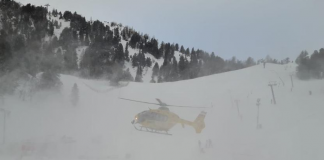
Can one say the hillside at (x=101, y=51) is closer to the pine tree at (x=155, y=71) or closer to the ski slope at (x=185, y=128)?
the pine tree at (x=155, y=71)

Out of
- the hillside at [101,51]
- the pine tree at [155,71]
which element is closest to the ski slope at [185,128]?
the hillside at [101,51]

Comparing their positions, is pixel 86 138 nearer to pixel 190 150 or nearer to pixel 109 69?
pixel 190 150

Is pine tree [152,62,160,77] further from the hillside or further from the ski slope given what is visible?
the ski slope

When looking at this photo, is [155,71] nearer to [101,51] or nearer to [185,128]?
[101,51]

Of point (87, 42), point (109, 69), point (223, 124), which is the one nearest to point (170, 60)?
point (87, 42)

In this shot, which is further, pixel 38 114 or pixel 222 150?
pixel 38 114

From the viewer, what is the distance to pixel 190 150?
1318 cm

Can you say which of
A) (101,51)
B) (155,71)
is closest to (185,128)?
(101,51)

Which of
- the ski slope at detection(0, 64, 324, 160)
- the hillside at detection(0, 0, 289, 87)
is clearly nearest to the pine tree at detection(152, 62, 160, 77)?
the hillside at detection(0, 0, 289, 87)

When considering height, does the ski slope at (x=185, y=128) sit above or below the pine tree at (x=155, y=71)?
below

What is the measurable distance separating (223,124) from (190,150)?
2.58 meters

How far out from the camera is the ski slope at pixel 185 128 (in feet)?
39.6

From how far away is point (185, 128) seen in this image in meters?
14.4

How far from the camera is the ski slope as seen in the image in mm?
12070
